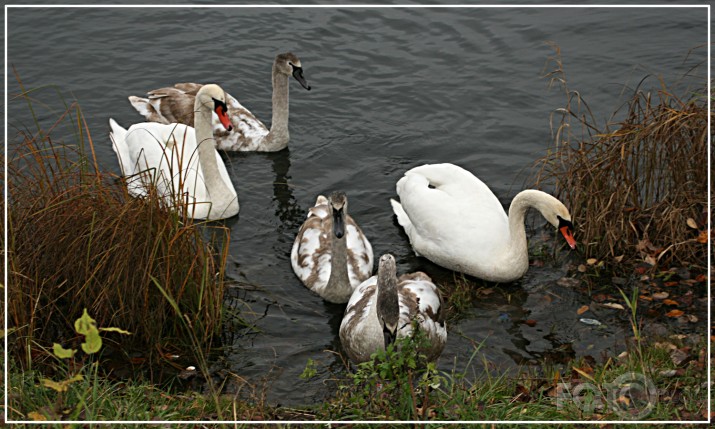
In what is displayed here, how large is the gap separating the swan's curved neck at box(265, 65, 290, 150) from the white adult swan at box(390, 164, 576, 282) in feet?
8.14

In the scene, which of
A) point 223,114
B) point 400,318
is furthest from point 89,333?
point 223,114

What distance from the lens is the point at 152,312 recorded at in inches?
299

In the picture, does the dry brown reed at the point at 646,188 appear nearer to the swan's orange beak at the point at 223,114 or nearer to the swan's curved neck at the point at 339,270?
the swan's curved neck at the point at 339,270

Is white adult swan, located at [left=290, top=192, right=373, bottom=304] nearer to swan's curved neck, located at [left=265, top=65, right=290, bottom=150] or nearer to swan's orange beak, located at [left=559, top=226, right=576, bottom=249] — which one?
swan's orange beak, located at [left=559, top=226, right=576, bottom=249]

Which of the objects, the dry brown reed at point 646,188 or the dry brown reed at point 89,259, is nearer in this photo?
the dry brown reed at point 89,259

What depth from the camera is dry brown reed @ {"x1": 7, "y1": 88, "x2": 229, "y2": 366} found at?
7.08 m

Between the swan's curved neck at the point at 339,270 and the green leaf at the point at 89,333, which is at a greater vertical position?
the green leaf at the point at 89,333

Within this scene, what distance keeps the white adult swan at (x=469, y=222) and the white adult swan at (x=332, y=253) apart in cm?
60

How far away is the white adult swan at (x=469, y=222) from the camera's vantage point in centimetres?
941

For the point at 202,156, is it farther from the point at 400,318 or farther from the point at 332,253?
the point at 400,318

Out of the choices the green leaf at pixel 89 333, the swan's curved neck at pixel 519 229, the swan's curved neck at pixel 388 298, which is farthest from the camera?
the swan's curved neck at pixel 519 229

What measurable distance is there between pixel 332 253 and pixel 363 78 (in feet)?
15.3

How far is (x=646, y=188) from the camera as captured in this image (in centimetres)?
898

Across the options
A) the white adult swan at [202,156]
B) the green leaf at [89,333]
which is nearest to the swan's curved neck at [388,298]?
the green leaf at [89,333]
